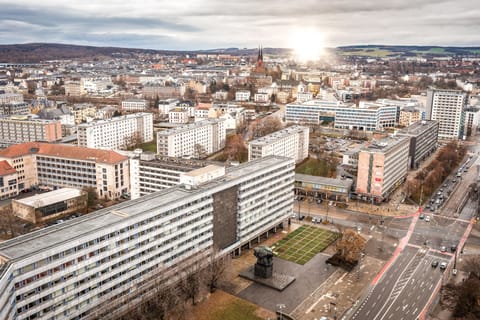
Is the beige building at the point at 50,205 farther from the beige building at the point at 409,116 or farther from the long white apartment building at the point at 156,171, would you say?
the beige building at the point at 409,116

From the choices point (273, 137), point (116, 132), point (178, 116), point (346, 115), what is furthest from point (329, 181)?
point (178, 116)

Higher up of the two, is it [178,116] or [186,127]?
[186,127]

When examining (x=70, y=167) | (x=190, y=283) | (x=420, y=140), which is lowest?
(x=190, y=283)

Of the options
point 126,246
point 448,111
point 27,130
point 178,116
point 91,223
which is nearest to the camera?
point 91,223

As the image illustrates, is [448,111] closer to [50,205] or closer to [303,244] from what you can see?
[303,244]

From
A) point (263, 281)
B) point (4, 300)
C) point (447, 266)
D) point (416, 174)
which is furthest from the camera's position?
point (416, 174)

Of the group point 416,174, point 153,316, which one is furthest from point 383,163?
point 153,316

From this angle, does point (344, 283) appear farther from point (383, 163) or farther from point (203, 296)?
point (383, 163)

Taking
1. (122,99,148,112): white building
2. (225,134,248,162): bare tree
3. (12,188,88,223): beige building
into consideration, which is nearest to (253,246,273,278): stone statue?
(12,188,88,223): beige building
